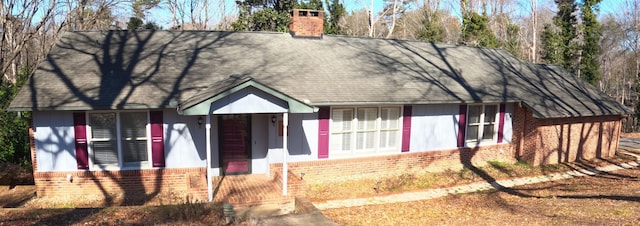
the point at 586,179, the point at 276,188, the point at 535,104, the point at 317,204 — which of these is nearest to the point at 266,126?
the point at 276,188

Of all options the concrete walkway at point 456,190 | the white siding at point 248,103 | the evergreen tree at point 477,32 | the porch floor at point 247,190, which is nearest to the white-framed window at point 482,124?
the concrete walkway at point 456,190

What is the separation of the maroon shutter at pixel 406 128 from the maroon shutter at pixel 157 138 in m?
6.99

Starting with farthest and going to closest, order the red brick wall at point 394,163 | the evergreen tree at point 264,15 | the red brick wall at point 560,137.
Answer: the evergreen tree at point 264,15 → the red brick wall at point 560,137 → the red brick wall at point 394,163

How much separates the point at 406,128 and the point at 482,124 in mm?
3337

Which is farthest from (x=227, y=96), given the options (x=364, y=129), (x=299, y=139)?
(x=364, y=129)

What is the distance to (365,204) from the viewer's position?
10438 mm

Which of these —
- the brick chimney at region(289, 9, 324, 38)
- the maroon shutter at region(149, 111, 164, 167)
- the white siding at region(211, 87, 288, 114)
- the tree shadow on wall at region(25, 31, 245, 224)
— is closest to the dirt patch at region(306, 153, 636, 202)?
the white siding at region(211, 87, 288, 114)

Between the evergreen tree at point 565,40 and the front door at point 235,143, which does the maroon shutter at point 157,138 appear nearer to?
the front door at point 235,143

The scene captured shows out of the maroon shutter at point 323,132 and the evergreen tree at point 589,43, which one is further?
the evergreen tree at point 589,43

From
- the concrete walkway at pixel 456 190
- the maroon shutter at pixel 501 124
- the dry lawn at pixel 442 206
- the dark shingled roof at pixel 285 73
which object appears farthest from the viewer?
the maroon shutter at pixel 501 124

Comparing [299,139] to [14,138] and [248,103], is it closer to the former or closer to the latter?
[248,103]

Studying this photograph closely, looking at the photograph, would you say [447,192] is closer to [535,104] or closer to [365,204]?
[365,204]

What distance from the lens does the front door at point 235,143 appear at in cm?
1139

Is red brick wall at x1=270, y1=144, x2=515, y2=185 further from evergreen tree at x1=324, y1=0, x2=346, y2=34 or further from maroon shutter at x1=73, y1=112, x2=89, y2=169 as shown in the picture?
evergreen tree at x1=324, y1=0, x2=346, y2=34
